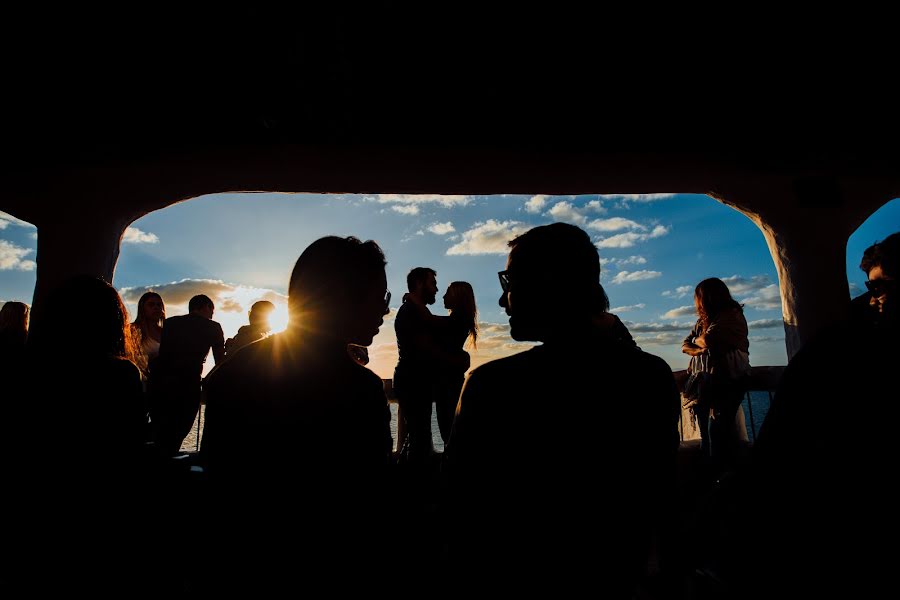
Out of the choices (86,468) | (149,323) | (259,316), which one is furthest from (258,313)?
(86,468)

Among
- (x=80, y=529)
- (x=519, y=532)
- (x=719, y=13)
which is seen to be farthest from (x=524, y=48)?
(x=80, y=529)

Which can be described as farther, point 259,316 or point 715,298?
point 259,316

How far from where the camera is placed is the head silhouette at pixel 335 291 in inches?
50.3

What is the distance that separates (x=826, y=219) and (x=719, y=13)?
8.94 ft

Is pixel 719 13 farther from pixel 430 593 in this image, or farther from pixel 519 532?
pixel 430 593

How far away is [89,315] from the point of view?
159 cm

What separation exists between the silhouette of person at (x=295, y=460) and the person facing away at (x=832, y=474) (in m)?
0.87

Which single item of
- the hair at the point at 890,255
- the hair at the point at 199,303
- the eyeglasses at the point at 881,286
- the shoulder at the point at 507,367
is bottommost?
the shoulder at the point at 507,367

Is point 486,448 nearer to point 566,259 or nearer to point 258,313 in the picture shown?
point 566,259

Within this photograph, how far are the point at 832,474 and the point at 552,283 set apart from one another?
2.19ft

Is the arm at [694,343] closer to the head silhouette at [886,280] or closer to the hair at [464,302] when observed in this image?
the hair at [464,302]

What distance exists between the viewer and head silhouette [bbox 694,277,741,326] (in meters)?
3.51

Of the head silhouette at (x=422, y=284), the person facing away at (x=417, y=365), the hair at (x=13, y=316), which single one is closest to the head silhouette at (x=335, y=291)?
the person facing away at (x=417, y=365)

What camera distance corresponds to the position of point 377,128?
134 inches
